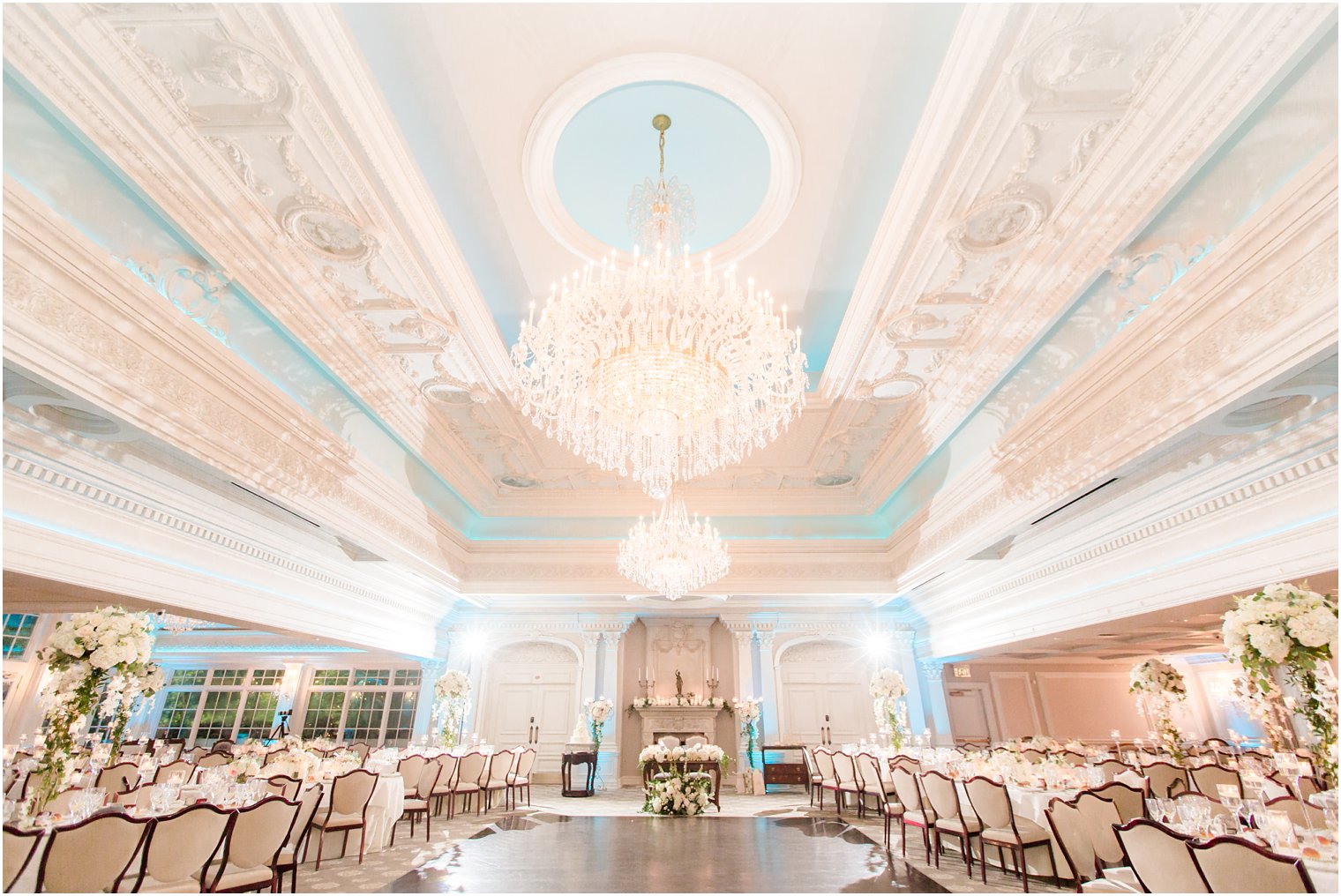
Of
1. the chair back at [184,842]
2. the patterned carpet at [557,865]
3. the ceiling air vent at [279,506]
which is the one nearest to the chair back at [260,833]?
the chair back at [184,842]

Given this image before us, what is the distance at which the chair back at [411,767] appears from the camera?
756cm

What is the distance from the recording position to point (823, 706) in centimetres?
1209

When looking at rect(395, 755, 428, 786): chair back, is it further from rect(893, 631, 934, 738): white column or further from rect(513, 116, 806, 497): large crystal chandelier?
rect(893, 631, 934, 738): white column

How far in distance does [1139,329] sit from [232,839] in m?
7.49

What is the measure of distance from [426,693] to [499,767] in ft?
12.7

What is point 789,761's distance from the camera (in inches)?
453

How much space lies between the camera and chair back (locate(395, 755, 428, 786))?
756 cm

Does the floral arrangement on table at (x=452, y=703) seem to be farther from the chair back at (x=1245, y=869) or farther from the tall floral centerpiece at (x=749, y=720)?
the chair back at (x=1245, y=869)

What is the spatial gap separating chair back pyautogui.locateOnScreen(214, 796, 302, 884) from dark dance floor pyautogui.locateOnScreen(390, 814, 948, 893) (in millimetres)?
1109

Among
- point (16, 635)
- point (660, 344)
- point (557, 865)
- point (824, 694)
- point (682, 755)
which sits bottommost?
point (557, 865)

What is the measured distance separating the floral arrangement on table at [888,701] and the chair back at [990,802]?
498 cm

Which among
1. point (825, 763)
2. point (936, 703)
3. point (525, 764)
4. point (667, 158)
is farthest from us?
point (936, 703)

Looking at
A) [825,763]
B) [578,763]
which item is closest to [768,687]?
[825,763]

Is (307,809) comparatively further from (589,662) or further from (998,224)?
(589,662)
